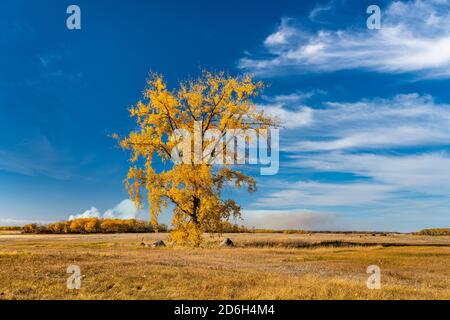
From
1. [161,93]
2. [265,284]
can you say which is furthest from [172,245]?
[265,284]

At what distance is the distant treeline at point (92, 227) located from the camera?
120 metres

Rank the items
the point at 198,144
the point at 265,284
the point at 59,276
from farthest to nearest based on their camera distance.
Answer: the point at 198,144
the point at 59,276
the point at 265,284

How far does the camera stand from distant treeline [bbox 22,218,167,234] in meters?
120

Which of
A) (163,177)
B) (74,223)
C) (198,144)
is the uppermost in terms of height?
(198,144)

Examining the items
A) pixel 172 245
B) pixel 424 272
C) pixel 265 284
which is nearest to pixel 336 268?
pixel 424 272

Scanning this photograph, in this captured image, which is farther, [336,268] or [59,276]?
[336,268]

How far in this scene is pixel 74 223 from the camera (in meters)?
127

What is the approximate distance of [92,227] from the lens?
127125 millimetres

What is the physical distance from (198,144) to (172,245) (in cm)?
1471
